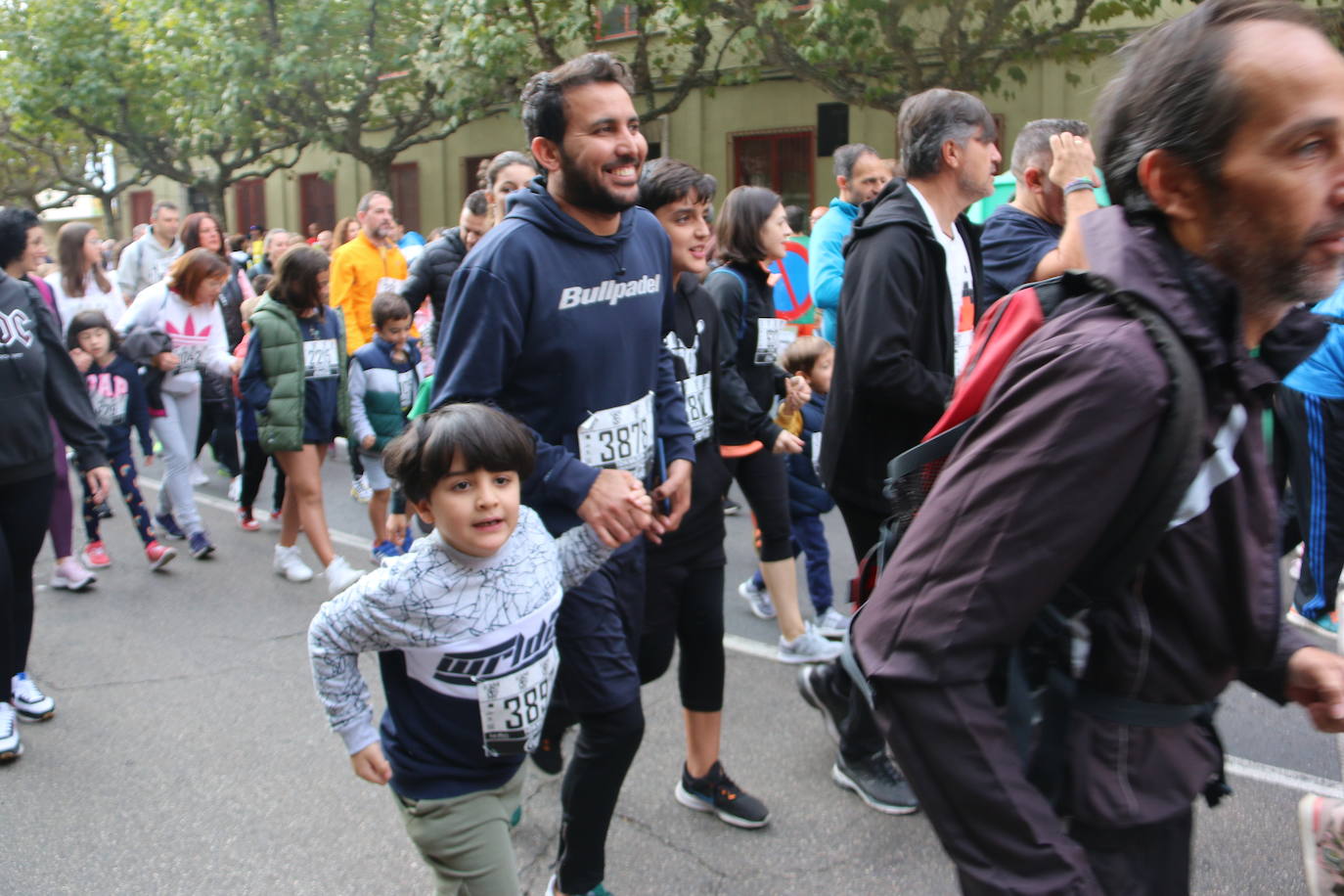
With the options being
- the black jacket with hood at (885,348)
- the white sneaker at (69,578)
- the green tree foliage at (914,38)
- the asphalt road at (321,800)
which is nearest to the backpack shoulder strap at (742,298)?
the black jacket with hood at (885,348)

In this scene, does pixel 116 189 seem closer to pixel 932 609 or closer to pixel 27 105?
pixel 27 105

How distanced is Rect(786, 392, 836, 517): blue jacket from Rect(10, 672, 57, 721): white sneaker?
3.10 metres

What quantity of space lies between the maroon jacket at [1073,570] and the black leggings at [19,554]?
3.53 meters

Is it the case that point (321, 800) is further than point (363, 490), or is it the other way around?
point (363, 490)

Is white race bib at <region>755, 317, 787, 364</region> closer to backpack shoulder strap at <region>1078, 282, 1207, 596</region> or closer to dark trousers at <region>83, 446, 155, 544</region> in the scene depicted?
backpack shoulder strap at <region>1078, 282, 1207, 596</region>

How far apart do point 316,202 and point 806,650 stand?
84.9ft

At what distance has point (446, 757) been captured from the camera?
2408mm

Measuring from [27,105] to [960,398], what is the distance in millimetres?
28649

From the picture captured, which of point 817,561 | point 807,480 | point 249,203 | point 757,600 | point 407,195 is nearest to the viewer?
point 817,561

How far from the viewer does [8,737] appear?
3963mm

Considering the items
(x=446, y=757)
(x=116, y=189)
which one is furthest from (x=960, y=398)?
(x=116, y=189)

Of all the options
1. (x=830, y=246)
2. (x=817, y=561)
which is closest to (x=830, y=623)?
(x=817, y=561)

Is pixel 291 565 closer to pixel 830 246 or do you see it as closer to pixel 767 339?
pixel 767 339

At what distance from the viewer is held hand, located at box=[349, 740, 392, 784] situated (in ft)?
7.75
